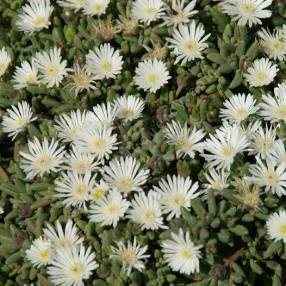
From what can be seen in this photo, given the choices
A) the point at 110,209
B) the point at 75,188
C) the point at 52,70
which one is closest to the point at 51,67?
the point at 52,70

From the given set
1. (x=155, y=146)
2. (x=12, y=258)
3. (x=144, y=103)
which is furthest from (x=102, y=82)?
(x=12, y=258)

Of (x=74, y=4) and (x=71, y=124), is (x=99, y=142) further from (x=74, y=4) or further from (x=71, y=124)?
(x=74, y=4)

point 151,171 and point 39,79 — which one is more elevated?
point 39,79

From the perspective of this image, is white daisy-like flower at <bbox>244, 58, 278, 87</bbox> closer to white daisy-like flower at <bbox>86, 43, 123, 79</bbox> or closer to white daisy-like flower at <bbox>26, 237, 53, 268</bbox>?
white daisy-like flower at <bbox>86, 43, 123, 79</bbox>

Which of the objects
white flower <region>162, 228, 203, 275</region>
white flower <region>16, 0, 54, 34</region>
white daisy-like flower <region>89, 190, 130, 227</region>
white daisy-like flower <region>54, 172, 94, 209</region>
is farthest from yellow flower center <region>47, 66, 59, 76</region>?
white flower <region>162, 228, 203, 275</region>

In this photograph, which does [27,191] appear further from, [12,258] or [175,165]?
[175,165]

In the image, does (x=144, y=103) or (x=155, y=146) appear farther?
(x=144, y=103)

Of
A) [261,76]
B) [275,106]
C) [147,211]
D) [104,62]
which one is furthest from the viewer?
[104,62]
